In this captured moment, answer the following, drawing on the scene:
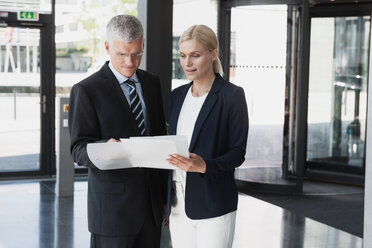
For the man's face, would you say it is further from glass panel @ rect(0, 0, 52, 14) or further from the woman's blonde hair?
glass panel @ rect(0, 0, 52, 14)

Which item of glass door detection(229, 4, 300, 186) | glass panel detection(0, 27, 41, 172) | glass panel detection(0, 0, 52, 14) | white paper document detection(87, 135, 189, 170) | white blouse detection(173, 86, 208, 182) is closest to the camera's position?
white paper document detection(87, 135, 189, 170)

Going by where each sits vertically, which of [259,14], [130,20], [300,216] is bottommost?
[300,216]

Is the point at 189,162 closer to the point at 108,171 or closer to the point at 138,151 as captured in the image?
the point at 138,151

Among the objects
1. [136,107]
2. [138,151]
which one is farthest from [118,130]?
[138,151]

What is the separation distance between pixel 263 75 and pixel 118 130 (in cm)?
583

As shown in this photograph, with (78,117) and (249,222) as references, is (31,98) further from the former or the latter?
(78,117)

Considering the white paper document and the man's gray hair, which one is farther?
the man's gray hair

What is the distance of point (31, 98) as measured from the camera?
8.88m

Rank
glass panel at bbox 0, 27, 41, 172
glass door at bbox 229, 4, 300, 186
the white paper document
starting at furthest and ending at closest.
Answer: glass panel at bbox 0, 27, 41, 172 < glass door at bbox 229, 4, 300, 186 < the white paper document

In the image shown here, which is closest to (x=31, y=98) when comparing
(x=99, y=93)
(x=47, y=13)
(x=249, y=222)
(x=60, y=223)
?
(x=47, y=13)

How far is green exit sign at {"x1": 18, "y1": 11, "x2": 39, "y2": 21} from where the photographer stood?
28.3 feet

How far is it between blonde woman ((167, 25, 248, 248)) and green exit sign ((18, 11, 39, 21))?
667 centimetres

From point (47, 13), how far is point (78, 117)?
679 centimetres

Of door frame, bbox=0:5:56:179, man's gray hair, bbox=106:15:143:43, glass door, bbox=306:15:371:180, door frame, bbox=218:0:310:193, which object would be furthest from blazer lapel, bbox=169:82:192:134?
glass door, bbox=306:15:371:180
